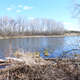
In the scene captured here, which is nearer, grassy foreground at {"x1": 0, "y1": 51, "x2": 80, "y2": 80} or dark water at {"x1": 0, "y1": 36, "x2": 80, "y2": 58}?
grassy foreground at {"x1": 0, "y1": 51, "x2": 80, "y2": 80}

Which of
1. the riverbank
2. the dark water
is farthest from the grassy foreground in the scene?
the dark water

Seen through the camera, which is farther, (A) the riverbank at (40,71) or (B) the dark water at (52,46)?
(B) the dark water at (52,46)

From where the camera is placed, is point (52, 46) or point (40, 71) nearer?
point (40, 71)

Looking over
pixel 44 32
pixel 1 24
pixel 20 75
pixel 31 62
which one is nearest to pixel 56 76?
pixel 31 62

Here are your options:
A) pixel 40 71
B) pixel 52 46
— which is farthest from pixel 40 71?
pixel 52 46

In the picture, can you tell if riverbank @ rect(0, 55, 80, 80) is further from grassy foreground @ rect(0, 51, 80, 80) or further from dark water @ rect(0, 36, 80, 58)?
dark water @ rect(0, 36, 80, 58)

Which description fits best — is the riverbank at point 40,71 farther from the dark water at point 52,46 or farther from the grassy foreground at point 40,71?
the dark water at point 52,46

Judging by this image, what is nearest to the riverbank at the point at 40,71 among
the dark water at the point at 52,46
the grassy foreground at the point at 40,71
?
the grassy foreground at the point at 40,71

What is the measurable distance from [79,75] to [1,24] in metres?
55.3

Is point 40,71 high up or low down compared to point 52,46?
up

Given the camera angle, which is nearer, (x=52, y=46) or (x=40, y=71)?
(x=40, y=71)

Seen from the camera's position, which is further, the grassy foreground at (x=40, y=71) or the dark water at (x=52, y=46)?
the dark water at (x=52, y=46)

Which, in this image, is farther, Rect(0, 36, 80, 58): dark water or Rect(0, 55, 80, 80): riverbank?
Rect(0, 36, 80, 58): dark water

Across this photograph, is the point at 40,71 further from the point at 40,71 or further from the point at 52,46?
the point at 52,46
